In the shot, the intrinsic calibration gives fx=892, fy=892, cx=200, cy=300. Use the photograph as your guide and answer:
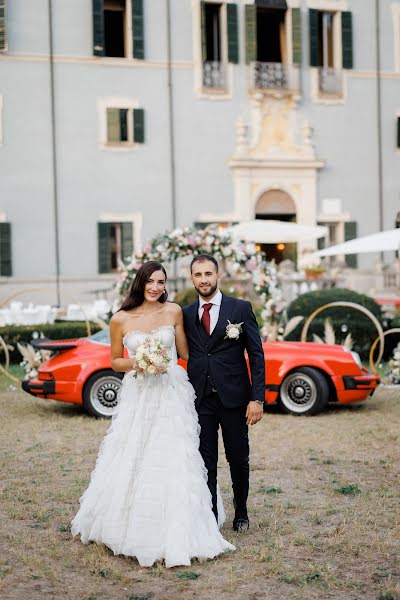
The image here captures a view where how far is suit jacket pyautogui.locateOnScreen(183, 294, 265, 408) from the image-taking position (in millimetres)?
5637

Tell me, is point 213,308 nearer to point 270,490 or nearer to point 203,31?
point 270,490

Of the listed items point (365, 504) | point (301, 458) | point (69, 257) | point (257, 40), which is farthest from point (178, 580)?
point (257, 40)

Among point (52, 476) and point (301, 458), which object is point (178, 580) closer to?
point (52, 476)

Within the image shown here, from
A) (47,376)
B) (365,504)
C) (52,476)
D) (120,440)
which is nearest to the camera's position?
(120,440)

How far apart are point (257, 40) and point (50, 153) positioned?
A: 8345 mm

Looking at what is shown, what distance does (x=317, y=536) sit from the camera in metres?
5.73

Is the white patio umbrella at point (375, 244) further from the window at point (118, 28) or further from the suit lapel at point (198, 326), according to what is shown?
the window at point (118, 28)

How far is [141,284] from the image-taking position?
564 cm

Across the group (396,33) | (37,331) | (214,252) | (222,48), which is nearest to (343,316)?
(214,252)

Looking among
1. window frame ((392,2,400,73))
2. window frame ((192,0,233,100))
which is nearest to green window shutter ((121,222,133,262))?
window frame ((192,0,233,100))

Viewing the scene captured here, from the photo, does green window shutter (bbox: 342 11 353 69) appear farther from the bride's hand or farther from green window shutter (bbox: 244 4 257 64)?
the bride's hand

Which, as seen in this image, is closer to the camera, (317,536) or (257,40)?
(317,536)

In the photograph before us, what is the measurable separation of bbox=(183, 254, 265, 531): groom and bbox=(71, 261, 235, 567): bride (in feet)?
0.32

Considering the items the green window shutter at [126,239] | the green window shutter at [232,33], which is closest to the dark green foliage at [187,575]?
the green window shutter at [126,239]
